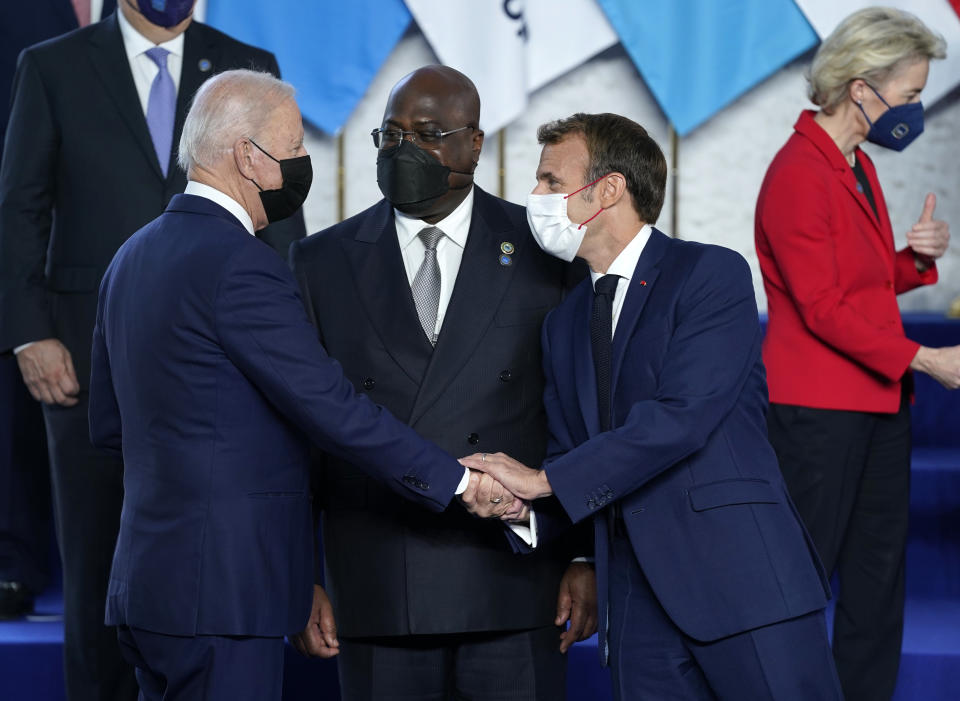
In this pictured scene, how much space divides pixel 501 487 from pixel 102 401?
28.1 inches

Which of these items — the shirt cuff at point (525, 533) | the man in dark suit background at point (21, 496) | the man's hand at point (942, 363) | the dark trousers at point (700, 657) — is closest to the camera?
the dark trousers at point (700, 657)

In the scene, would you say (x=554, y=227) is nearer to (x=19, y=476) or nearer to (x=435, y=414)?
(x=435, y=414)

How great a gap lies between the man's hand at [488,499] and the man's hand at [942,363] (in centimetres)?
107

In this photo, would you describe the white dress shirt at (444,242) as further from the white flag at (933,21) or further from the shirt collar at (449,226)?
the white flag at (933,21)

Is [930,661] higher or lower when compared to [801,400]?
lower

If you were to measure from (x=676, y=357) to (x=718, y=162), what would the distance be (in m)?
2.92

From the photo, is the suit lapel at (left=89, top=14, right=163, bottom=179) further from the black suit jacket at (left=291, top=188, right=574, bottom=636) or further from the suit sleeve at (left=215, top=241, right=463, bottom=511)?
the suit sleeve at (left=215, top=241, right=463, bottom=511)

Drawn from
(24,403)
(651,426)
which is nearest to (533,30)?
(24,403)

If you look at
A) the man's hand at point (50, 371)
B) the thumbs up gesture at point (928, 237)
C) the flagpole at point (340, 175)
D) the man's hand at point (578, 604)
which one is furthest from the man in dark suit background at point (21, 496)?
the thumbs up gesture at point (928, 237)

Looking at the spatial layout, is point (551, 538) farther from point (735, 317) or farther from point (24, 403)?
point (24, 403)

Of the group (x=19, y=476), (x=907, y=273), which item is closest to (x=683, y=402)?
(x=907, y=273)

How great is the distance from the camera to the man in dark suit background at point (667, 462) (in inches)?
78.1

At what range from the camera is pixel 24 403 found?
344cm

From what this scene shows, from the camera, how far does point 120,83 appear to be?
296 centimetres
